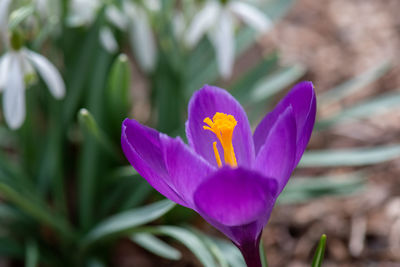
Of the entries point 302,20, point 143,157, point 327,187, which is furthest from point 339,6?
point 143,157

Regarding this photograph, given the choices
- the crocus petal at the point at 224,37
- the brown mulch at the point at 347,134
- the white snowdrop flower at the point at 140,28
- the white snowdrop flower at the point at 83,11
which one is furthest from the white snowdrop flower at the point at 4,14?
the brown mulch at the point at 347,134

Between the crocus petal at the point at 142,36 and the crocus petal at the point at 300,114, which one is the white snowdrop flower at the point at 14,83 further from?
the crocus petal at the point at 300,114

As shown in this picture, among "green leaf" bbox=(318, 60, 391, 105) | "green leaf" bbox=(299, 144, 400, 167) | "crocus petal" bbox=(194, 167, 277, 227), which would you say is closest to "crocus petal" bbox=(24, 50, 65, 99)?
→ "crocus petal" bbox=(194, 167, 277, 227)

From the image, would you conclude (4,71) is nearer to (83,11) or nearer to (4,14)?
(4,14)

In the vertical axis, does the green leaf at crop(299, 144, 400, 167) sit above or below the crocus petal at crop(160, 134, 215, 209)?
below

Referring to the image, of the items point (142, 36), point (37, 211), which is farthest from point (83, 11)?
point (37, 211)

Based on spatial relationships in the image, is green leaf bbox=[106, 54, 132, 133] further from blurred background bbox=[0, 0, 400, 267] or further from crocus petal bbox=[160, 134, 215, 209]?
crocus petal bbox=[160, 134, 215, 209]

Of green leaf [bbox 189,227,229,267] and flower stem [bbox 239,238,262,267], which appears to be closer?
flower stem [bbox 239,238,262,267]

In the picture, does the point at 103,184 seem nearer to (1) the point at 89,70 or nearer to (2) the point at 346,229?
(1) the point at 89,70
